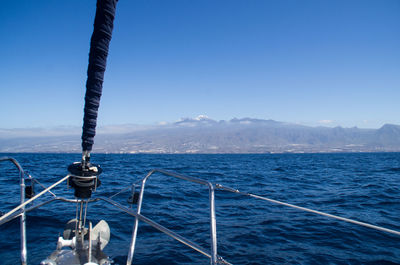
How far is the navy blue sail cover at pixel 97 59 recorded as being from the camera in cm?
206

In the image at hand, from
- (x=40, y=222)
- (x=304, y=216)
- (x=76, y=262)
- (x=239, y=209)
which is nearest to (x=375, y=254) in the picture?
(x=304, y=216)

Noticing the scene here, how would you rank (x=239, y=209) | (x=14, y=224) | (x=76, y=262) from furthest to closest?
(x=239, y=209), (x=14, y=224), (x=76, y=262)

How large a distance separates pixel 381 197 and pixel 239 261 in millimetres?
9148

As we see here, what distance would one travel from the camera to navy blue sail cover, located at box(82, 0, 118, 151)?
81.2 inches

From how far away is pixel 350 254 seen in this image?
5.18 meters

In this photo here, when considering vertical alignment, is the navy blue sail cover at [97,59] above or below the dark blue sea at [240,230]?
above

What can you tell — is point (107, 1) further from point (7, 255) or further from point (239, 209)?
point (239, 209)

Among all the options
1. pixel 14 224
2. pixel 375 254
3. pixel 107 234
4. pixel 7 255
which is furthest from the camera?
pixel 14 224

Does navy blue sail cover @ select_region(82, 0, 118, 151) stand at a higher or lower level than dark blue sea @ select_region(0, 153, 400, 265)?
higher

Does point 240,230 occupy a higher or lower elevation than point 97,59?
lower

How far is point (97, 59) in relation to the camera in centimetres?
218

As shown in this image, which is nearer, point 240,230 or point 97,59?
point 97,59

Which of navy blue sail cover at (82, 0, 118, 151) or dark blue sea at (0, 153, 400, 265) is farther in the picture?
dark blue sea at (0, 153, 400, 265)

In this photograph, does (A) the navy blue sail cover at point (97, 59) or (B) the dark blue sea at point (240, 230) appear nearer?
(A) the navy blue sail cover at point (97, 59)
